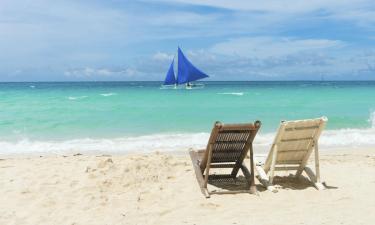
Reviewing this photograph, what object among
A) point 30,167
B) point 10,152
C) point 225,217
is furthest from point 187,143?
point 225,217

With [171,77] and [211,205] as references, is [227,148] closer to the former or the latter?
[211,205]

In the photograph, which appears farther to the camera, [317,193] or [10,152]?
[10,152]

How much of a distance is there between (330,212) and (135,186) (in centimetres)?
242

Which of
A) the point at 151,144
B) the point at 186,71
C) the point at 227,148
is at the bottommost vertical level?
the point at 151,144

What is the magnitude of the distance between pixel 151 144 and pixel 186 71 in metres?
34.5

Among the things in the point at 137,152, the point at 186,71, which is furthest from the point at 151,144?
the point at 186,71

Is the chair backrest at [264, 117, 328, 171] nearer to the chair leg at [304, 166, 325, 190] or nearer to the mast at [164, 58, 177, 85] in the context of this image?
the chair leg at [304, 166, 325, 190]

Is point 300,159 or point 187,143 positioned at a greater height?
point 300,159

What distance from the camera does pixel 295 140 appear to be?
6246 mm

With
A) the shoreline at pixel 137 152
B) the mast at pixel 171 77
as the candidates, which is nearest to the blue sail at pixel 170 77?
the mast at pixel 171 77

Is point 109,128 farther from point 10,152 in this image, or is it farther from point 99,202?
point 99,202

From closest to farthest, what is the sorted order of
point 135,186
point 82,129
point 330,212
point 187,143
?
point 330,212 → point 135,186 → point 187,143 → point 82,129

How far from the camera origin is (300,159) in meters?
6.55

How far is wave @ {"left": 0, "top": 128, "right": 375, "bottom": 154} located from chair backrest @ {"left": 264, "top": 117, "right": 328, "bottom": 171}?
4.03 m
